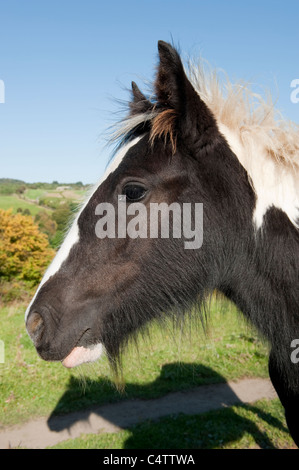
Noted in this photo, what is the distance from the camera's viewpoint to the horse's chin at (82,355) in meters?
2.38

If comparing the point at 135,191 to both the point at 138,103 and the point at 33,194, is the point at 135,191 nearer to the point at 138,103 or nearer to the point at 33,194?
the point at 138,103

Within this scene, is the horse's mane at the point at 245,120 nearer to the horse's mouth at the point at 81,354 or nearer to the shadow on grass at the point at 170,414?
the horse's mouth at the point at 81,354

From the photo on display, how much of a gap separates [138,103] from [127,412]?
201 inches

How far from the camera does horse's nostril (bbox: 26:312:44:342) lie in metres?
2.31

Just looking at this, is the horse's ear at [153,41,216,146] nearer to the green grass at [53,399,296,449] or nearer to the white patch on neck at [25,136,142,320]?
the white patch on neck at [25,136,142,320]

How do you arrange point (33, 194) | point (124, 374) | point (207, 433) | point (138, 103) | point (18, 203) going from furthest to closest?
1. point (33, 194)
2. point (18, 203)
3. point (124, 374)
4. point (207, 433)
5. point (138, 103)

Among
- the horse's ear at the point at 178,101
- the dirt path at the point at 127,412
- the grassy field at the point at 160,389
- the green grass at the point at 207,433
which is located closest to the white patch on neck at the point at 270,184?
the horse's ear at the point at 178,101

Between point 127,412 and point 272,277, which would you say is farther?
point 127,412

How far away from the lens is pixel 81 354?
2422 millimetres

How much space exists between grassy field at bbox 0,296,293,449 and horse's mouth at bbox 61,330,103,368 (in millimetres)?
1569

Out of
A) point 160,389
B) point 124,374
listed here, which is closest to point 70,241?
point 160,389

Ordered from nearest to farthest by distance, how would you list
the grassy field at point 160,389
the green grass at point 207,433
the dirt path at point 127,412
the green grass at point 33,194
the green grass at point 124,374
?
the green grass at point 207,433 < the grassy field at point 160,389 < the dirt path at point 127,412 < the green grass at point 124,374 < the green grass at point 33,194

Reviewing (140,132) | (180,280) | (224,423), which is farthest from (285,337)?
(224,423)

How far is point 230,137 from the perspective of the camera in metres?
2.38
